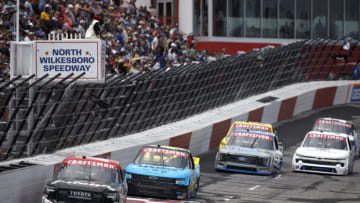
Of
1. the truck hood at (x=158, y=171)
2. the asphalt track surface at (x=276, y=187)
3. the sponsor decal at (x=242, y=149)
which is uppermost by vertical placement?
the truck hood at (x=158, y=171)

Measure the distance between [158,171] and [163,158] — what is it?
0.79m

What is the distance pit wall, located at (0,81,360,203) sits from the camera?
52.9 feet

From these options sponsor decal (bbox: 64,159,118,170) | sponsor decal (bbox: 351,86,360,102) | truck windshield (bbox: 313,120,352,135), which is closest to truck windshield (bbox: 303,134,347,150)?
truck windshield (bbox: 313,120,352,135)

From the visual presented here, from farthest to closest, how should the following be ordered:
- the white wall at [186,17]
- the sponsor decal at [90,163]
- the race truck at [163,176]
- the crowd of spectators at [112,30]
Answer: the white wall at [186,17] → the crowd of spectators at [112,30] → the race truck at [163,176] → the sponsor decal at [90,163]

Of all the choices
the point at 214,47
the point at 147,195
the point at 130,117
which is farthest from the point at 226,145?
the point at 214,47

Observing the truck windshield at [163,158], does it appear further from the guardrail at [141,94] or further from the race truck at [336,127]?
the race truck at [336,127]

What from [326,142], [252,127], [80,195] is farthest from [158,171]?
[326,142]

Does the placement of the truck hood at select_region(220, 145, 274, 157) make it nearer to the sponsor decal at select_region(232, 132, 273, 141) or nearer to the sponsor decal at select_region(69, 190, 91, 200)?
the sponsor decal at select_region(232, 132, 273, 141)

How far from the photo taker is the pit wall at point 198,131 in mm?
16125

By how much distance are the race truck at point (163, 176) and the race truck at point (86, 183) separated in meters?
2.22

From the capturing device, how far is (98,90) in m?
20.8

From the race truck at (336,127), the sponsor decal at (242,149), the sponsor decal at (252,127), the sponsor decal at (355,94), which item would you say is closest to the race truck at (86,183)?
the sponsor decal at (242,149)

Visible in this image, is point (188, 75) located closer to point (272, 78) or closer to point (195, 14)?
point (272, 78)

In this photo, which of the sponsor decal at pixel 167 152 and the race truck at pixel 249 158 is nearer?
the sponsor decal at pixel 167 152
